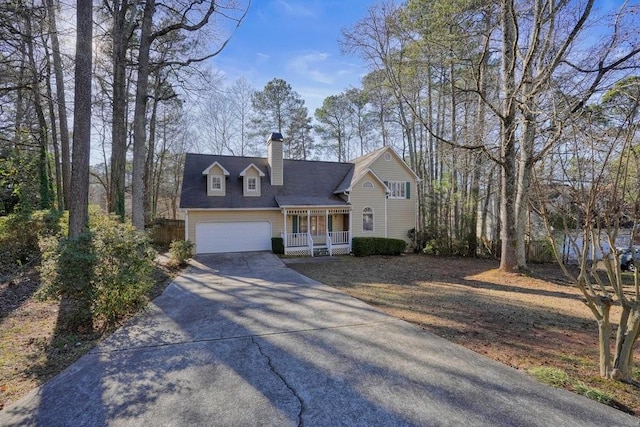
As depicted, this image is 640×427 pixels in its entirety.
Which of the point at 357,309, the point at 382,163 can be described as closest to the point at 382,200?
the point at 382,163

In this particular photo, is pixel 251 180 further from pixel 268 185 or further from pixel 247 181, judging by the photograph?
pixel 268 185

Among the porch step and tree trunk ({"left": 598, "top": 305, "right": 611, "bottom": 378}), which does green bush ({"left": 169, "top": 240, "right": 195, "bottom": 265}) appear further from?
tree trunk ({"left": 598, "top": 305, "right": 611, "bottom": 378})

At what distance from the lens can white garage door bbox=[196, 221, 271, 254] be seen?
1435 centimetres

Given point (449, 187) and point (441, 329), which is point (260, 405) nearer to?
point (441, 329)

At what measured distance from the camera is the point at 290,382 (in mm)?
3219

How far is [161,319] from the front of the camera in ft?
17.7

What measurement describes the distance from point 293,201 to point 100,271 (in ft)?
36.2

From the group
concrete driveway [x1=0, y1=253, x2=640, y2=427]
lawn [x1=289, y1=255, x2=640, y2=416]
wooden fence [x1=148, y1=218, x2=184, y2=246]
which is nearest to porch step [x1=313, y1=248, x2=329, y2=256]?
lawn [x1=289, y1=255, x2=640, y2=416]

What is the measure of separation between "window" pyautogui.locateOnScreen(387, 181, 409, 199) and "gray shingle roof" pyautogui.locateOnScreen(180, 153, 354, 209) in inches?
107

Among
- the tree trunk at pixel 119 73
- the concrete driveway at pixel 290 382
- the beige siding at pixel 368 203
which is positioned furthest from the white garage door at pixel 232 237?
the concrete driveway at pixel 290 382

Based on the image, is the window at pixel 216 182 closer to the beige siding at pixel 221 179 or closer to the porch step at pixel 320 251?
the beige siding at pixel 221 179

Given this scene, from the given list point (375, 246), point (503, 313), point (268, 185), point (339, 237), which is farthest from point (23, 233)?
point (375, 246)

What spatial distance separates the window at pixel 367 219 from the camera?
1673 centimetres

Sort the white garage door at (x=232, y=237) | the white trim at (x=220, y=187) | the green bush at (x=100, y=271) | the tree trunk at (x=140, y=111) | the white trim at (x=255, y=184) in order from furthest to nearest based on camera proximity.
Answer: the white trim at (x=255, y=184) < the white trim at (x=220, y=187) < the white garage door at (x=232, y=237) < the tree trunk at (x=140, y=111) < the green bush at (x=100, y=271)
